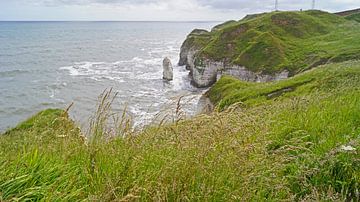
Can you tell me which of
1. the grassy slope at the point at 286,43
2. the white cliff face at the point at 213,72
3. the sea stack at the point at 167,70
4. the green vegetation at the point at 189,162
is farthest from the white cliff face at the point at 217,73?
the green vegetation at the point at 189,162

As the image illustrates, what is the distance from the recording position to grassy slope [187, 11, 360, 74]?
39647mm

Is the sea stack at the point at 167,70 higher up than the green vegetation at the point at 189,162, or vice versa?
the green vegetation at the point at 189,162

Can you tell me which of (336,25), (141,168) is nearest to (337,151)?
(141,168)

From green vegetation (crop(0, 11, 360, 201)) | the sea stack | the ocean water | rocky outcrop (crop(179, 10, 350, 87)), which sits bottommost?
the ocean water

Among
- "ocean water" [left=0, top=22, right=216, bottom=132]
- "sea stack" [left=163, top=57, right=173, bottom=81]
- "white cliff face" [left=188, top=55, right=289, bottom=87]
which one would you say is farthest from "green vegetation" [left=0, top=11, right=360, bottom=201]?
"sea stack" [left=163, top=57, right=173, bottom=81]

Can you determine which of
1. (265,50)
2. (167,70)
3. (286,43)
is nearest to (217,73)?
(265,50)

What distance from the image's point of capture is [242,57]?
48938mm

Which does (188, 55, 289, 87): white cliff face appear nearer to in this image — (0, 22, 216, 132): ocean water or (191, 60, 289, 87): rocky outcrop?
(191, 60, 289, 87): rocky outcrop

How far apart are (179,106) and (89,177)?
138cm

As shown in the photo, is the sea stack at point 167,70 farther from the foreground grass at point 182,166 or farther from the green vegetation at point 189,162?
the foreground grass at point 182,166

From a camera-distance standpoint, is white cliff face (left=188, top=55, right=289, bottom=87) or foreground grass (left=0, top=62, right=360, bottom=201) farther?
white cliff face (left=188, top=55, right=289, bottom=87)

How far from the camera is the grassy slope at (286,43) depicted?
130ft

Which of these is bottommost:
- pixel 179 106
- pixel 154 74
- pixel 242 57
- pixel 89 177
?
pixel 154 74

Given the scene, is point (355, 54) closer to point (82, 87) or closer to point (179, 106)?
point (179, 106)
